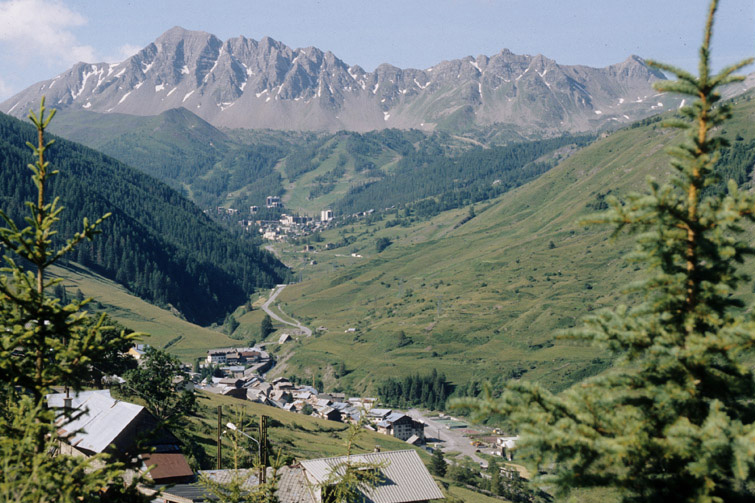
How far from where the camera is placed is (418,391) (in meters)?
195

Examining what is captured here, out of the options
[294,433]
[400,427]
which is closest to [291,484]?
[294,433]

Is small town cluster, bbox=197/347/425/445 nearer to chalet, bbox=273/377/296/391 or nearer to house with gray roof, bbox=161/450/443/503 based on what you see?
chalet, bbox=273/377/296/391

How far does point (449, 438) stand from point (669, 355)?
151954 millimetres

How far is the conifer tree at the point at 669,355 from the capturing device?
1174 centimetres

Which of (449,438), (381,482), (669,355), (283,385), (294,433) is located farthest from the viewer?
(283,385)

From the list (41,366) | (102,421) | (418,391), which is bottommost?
(418,391)

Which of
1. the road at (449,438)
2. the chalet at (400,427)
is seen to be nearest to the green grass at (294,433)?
the chalet at (400,427)

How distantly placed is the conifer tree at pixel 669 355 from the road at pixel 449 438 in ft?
411

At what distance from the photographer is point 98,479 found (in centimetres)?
1452

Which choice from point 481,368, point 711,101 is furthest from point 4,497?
point 481,368

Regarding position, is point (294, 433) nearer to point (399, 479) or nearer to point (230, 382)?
point (230, 382)

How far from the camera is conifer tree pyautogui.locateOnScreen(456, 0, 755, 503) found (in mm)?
11742

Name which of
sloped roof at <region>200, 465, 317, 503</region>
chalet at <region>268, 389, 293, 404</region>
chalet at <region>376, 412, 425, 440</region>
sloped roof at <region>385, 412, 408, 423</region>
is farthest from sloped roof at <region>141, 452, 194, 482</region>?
chalet at <region>268, 389, 293, 404</region>

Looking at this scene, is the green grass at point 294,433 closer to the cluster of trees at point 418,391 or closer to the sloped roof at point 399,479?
the sloped roof at point 399,479
